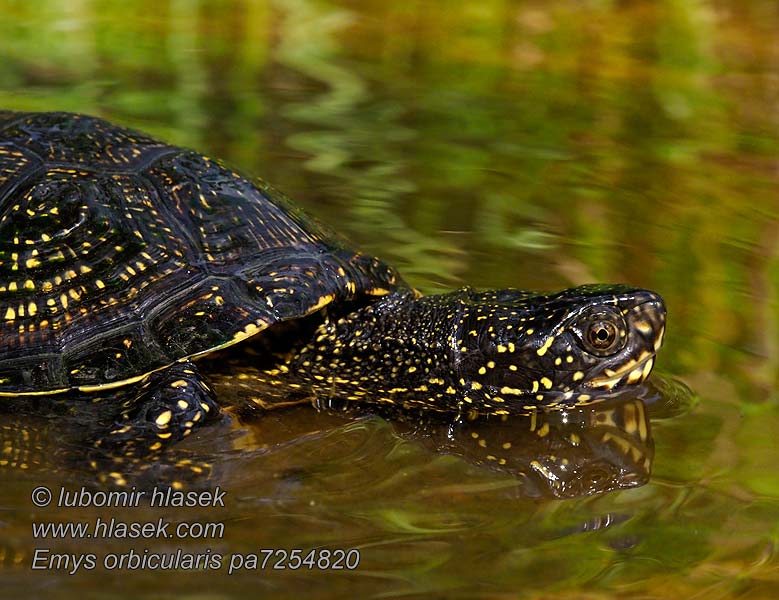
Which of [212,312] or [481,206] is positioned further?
[481,206]

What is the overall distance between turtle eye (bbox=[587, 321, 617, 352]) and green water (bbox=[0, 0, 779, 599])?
1.43 ft

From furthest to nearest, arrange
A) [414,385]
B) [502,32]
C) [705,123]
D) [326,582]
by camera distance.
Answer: [502,32], [705,123], [414,385], [326,582]

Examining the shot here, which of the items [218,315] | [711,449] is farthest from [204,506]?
[711,449]

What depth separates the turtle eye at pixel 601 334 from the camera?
3863mm

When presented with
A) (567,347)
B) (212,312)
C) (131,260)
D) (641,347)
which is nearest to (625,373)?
(641,347)

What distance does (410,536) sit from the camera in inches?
125

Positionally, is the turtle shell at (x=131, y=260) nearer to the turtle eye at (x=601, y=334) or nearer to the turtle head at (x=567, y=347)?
the turtle head at (x=567, y=347)

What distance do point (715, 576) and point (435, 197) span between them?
3.56m

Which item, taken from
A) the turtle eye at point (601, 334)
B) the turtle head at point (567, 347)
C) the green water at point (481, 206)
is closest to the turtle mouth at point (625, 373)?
the turtle head at point (567, 347)

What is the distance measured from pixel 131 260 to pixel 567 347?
1692 mm

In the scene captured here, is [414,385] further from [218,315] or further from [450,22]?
[450,22]

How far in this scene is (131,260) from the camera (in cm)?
401

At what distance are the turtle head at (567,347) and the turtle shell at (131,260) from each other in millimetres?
630

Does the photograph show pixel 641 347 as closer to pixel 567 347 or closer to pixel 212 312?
pixel 567 347
